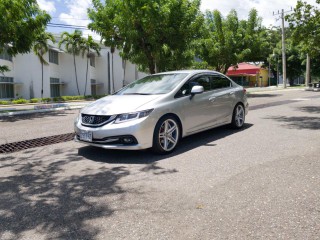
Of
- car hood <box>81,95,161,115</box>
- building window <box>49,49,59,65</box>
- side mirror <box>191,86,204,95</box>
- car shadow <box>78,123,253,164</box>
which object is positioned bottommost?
car shadow <box>78,123,253,164</box>

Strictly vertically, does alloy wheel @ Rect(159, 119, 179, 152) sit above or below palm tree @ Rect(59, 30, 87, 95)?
below

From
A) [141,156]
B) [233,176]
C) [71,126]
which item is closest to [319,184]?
[233,176]

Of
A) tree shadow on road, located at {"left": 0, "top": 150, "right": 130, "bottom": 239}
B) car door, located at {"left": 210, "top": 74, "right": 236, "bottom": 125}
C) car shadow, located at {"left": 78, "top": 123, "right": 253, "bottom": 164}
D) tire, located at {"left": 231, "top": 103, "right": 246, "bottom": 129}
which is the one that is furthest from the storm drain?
tire, located at {"left": 231, "top": 103, "right": 246, "bottom": 129}

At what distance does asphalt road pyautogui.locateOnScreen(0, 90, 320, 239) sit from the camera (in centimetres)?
309

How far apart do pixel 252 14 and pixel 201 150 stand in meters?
25.6

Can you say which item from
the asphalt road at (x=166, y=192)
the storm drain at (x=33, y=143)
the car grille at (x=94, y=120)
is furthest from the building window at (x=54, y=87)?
the car grille at (x=94, y=120)

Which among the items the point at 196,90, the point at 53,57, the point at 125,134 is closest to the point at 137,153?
the point at 125,134

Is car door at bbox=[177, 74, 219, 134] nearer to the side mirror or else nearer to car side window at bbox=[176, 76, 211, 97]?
car side window at bbox=[176, 76, 211, 97]

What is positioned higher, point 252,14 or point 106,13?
point 252,14

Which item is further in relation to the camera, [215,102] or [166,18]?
[166,18]

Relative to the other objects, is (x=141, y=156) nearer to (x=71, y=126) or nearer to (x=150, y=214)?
(x=150, y=214)

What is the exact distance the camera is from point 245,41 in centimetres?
2708

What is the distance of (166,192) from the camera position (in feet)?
13.2

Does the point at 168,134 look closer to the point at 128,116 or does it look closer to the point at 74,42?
the point at 128,116
